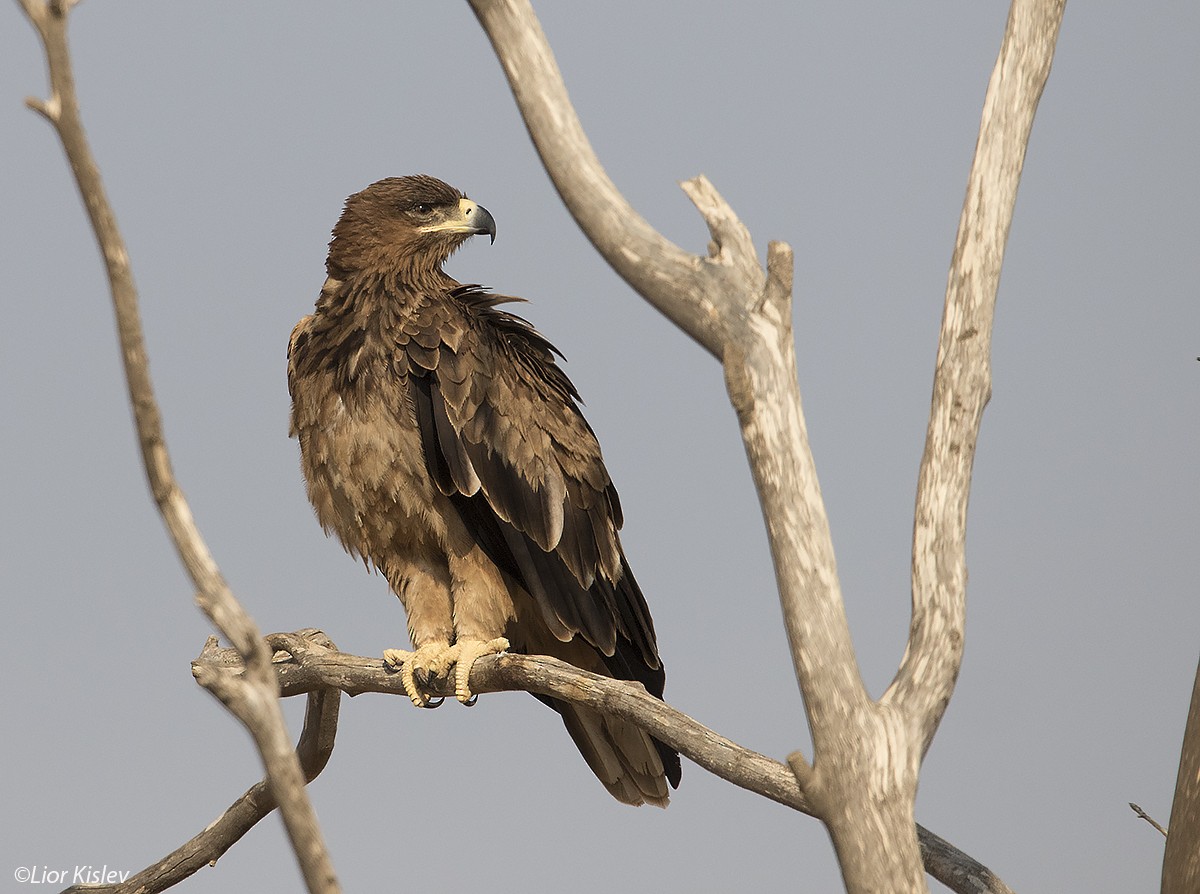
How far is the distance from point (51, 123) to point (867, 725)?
230 centimetres

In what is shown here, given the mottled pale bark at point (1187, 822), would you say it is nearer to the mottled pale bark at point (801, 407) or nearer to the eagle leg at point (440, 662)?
the mottled pale bark at point (801, 407)

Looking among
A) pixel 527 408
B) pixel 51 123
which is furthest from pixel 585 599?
pixel 51 123

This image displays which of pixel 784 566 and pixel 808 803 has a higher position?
pixel 784 566

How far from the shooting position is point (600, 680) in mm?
3848

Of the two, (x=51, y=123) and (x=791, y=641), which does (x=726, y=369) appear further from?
(x=51, y=123)

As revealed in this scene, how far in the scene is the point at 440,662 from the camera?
4.72 m

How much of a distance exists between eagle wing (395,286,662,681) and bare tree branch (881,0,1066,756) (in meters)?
1.62

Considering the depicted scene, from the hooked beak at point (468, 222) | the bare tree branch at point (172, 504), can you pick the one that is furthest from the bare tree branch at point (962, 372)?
the hooked beak at point (468, 222)

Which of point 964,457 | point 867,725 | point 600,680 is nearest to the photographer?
point 867,725

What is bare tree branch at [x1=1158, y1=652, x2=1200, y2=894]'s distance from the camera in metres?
3.74

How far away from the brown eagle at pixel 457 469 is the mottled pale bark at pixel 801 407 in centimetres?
135

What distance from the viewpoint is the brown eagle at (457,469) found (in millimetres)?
4785

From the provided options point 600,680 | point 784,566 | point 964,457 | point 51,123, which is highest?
point 51,123

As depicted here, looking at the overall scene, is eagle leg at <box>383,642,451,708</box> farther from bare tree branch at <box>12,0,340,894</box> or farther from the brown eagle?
bare tree branch at <box>12,0,340,894</box>
